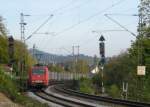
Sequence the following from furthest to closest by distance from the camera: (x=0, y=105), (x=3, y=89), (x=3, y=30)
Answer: (x=3, y=30)
(x=3, y=89)
(x=0, y=105)

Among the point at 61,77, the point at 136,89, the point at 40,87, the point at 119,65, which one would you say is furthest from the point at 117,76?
the point at 61,77

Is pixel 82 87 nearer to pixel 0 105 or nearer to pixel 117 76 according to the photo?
pixel 117 76

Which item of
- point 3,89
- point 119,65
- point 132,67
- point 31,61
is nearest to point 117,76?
point 119,65

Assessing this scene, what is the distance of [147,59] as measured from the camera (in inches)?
2756

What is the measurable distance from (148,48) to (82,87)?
11.2 meters

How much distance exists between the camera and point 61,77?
141 meters

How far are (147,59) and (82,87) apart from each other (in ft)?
30.6

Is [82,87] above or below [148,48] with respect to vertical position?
below

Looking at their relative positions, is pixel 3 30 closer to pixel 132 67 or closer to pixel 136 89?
pixel 132 67

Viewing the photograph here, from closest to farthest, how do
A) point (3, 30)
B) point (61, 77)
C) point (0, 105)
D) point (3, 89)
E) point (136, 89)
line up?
point (0, 105) < point (3, 89) < point (136, 89) < point (3, 30) < point (61, 77)

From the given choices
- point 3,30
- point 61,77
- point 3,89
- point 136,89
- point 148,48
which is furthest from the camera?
point 61,77

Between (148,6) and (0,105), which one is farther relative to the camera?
(148,6)

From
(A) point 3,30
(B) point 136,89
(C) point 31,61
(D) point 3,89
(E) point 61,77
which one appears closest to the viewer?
(D) point 3,89

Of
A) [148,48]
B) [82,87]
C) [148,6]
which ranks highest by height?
[148,6]
